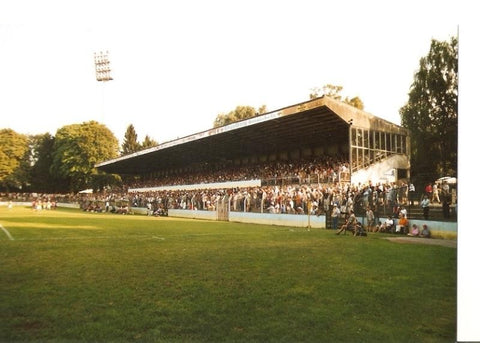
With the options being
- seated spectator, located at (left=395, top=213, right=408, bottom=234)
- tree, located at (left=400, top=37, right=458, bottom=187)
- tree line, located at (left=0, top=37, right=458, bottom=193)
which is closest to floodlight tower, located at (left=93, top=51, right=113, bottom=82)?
tree line, located at (left=0, top=37, right=458, bottom=193)

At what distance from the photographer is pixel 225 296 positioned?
5059 millimetres

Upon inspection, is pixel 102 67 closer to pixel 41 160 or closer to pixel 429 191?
pixel 41 160

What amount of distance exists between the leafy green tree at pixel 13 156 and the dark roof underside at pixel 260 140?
600cm

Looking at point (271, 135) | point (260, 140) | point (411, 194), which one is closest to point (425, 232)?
point (411, 194)

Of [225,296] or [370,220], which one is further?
[370,220]

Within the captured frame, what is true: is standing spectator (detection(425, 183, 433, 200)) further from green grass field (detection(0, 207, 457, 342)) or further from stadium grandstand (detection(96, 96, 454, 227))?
green grass field (detection(0, 207, 457, 342))

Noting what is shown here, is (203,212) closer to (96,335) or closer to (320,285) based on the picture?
(320,285)

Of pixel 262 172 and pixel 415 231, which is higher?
pixel 262 172

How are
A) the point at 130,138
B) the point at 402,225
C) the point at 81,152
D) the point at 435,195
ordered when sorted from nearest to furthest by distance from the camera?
1. the point at 435,195
2. the point at 402,225
3. the point at 81,152
4. the point at 130,138

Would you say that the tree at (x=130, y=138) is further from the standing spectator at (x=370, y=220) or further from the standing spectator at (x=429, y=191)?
the standing spectator at (x=429, y=191)

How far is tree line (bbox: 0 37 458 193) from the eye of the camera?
1082cm

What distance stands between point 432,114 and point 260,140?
13.9 meters

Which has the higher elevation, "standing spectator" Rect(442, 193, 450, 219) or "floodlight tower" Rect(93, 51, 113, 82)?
"floodlight tower" Rect(93, 51, 113, 82)
